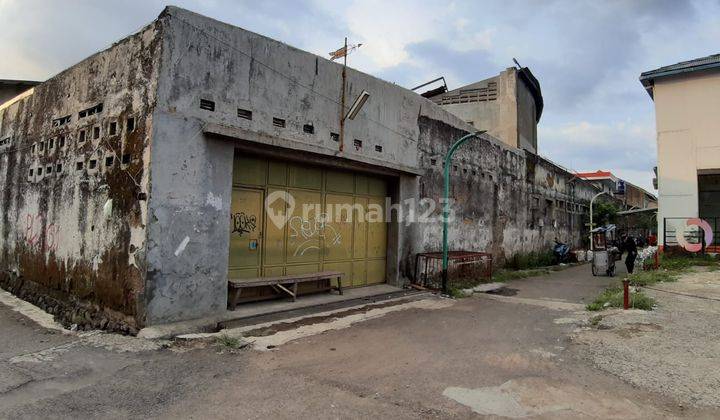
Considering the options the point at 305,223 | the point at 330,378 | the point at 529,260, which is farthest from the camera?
the point at 529,260

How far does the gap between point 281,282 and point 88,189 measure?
11.8 feet

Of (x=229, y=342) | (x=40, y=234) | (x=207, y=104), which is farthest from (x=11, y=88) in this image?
(x=229, y=342)

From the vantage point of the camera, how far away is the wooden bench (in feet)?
23.5

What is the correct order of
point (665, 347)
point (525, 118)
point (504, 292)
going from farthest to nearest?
1. point (525, 118)
2. point (504, 292)
3. point (665, 347)

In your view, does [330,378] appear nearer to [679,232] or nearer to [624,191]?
[679,232]

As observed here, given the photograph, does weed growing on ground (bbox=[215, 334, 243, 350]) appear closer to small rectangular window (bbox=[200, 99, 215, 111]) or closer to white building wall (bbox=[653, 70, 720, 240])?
small rectangular window (bbox=[200, 99, 215, 111])

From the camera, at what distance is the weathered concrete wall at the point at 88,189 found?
619 centimetres

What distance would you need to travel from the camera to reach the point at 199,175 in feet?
21.6

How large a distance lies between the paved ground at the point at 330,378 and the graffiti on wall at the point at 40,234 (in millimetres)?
1731

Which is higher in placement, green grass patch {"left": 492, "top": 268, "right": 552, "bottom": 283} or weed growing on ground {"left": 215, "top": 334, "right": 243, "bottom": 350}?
green grass patch {"left": 492, "top": 268, "right": 552, "bottom": 283}

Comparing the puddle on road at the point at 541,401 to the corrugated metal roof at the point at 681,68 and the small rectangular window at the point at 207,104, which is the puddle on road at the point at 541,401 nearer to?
the small rectangular window at the point at 207,104

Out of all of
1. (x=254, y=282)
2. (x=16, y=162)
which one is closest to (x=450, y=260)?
(x=254, y=282)

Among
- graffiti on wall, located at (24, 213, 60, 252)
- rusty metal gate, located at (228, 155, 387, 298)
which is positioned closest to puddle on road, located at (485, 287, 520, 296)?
rusty metal gate, located at (228, 155, 387, 298)

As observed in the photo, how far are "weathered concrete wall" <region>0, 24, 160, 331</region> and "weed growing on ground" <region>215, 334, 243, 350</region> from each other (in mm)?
1221
